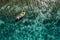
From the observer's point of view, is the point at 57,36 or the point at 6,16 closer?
the point at 57,36

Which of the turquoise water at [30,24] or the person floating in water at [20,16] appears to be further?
the person floating in water at [20,16]

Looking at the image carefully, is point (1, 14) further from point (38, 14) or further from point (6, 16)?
point (38, 14)

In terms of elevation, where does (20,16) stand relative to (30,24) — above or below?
above

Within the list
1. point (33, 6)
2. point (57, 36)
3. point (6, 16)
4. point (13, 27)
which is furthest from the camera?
point (33, 6)

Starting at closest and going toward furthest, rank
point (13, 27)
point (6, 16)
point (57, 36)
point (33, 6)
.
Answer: point (57, 36) < point (13, 27) < point (6, 16) < point (33, 6)

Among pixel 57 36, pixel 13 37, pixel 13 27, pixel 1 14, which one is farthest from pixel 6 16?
pixel 57 36

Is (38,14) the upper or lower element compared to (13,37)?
upper

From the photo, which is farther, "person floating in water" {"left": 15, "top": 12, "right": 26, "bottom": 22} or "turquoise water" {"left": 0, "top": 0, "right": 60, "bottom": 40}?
"person floating in water" {"left": 15, "top": 12, "right": 26, "bottom": 22}

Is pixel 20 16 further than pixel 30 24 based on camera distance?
Yes
